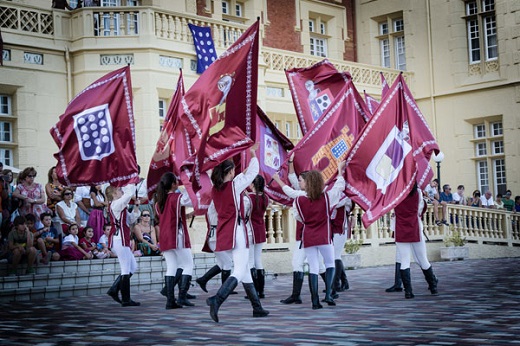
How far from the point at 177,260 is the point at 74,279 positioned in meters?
3.30

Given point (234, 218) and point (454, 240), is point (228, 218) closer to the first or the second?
point (234, 218)

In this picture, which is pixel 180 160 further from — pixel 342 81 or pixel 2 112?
pixel 2 112

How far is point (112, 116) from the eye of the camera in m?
12.7

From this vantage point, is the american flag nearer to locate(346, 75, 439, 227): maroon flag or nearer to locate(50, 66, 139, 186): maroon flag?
locate(50, 66, 139, 186): maroon flag

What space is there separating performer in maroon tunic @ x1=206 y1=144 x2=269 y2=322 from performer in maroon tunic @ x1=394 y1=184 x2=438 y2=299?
9.17 ft

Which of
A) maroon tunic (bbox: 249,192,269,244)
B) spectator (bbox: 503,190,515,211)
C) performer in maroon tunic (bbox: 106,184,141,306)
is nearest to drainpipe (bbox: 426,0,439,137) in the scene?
spectator (bbox: 503,190,515,211)

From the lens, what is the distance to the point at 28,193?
49.8 ft

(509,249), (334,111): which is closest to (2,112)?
(334,111)

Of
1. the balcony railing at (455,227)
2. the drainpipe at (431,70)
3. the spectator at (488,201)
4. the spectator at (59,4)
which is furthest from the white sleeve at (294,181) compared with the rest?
the drainpipe at (431,70)

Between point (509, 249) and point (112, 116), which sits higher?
point (112, 116)

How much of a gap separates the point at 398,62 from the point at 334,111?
1920cm

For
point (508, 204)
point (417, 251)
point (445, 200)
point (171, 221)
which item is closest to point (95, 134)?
point (171, 221)

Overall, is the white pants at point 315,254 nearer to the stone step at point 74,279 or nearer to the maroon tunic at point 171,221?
the maroon tunic at point 171,221

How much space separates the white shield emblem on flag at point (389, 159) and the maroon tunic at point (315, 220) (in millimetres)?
1261
